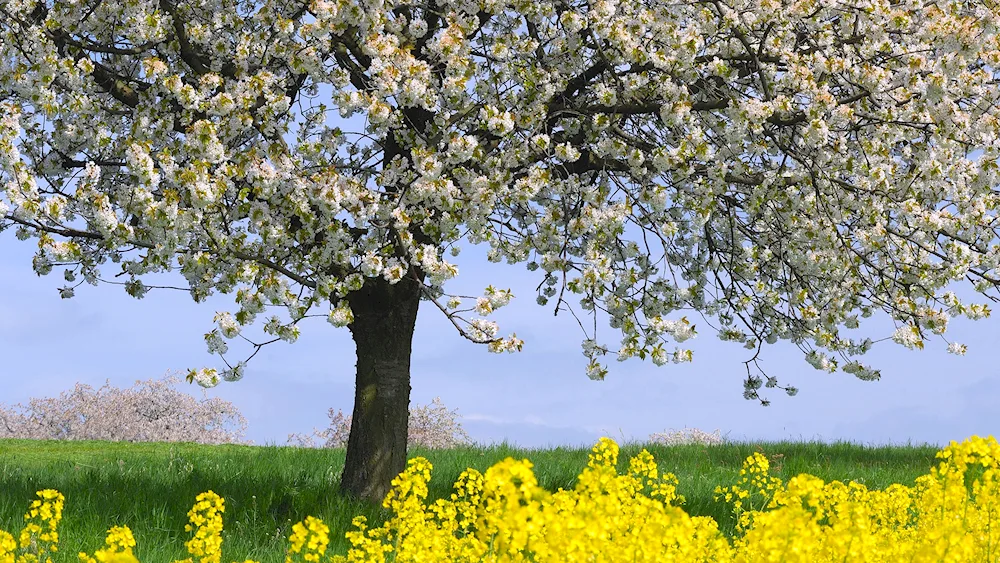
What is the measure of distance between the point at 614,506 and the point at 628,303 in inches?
193

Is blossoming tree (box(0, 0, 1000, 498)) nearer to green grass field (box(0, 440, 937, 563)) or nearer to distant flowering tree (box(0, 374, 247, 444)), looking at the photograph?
green grass field (box(0, 440, 937, 563))

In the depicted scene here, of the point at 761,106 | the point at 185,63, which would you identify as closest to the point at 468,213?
the point at 761,106

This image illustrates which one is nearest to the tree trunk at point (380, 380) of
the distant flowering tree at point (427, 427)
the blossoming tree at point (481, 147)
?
the blossoming tree at point (481, 147)

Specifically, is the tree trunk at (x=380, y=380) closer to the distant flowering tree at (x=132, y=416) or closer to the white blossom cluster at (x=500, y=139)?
the white blossom cluster at (x=500, y=139)

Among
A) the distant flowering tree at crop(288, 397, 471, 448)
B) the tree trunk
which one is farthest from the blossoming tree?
the distant flowering tree at crop(288, 397, 471, 448)

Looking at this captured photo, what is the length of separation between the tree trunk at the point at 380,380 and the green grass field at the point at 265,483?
37 centimetres

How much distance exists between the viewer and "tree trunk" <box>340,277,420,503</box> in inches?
376

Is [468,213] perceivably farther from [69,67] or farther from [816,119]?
[69,67]

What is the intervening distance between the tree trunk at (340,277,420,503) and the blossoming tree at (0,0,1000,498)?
2cm

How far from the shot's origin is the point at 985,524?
20.5 feet

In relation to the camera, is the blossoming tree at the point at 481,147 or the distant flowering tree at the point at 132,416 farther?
the distant flowering tree at the point at 132,416

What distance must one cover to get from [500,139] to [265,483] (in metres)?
4.93

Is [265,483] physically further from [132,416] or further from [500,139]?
[132,416]

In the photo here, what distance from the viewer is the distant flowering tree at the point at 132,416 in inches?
1030
